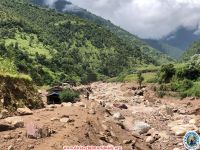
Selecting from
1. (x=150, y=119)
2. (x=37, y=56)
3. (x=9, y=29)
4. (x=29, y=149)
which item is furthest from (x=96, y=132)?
(x=9, y=29)

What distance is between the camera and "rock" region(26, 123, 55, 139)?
16.0 m

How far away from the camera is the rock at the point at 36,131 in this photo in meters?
16.0

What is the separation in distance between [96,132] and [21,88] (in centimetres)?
675

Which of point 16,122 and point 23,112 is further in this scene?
point 23,112

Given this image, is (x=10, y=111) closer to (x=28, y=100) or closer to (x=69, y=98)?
(x=28, y=100)

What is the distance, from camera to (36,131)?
53.0 feet

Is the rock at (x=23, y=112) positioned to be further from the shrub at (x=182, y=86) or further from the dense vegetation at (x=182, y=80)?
the shrub at (x=182, y=86)

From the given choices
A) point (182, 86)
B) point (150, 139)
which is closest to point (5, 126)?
point (150, 139)

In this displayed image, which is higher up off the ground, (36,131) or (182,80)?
(182,80)

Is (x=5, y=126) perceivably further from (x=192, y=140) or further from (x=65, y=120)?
(x=192, y=140)

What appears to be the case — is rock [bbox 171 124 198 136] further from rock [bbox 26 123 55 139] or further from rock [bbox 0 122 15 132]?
rock [bbox 0 122 15 132]

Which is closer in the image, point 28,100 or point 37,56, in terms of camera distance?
point 28,100

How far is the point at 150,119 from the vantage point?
36781 millimetres

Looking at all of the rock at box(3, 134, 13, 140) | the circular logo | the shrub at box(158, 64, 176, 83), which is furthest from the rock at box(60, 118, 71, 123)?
the shrub at box(158, 64, 176, 83)
